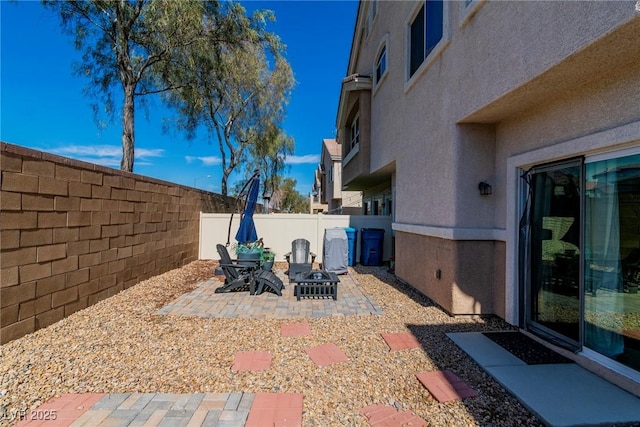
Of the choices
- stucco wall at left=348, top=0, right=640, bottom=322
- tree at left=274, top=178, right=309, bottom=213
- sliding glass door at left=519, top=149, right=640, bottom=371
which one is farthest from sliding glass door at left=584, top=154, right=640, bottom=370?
tree at left=274, top=178, right=309, bottom=213

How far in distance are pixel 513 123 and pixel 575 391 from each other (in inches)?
143

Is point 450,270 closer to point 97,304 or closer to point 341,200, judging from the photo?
point 97,304

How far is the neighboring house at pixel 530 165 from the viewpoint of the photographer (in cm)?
313

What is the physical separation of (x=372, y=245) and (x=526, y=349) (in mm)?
6557

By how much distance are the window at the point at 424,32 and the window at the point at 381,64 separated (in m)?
2.12

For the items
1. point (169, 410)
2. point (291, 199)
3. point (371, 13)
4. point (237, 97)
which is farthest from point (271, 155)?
point (291, 199)

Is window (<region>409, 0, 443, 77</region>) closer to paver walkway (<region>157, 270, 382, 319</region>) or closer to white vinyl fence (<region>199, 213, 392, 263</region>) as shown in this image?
paver walkway (<region>157, 270, 382, 319</region>)

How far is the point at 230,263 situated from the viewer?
6.82m

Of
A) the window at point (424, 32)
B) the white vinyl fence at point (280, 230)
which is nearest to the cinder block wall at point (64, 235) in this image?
the white vinyl fence at point (280, 230)

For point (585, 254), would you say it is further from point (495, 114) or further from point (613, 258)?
point (495, 114)

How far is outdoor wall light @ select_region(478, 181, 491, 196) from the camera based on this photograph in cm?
518

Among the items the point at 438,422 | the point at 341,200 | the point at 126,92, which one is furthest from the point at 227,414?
the point at 341,200

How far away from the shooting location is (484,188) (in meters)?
5.19

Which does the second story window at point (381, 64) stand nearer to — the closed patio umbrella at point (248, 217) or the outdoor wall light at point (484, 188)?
the closed patio umbrella at point (248, 217)
